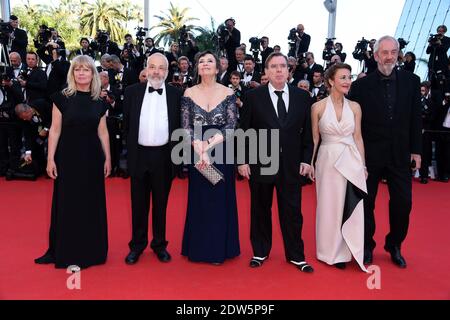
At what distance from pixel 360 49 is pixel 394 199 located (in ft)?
20.6

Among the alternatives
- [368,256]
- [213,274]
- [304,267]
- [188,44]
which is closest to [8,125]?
[188,44]

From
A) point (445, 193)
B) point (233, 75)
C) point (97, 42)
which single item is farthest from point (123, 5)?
point (445, 193)

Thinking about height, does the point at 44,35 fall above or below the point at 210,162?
above

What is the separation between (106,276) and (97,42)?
294 inches

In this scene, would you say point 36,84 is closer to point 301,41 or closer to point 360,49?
point 301,41

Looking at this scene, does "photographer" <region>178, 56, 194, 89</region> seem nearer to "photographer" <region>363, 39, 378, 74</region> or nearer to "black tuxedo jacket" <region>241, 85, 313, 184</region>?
"photographer" <region>363, 39, 378, 74</region>

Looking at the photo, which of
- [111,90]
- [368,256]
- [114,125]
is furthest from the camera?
[111,90]

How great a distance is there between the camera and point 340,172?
3406 millimetres

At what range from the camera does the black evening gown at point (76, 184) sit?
3.33 metres

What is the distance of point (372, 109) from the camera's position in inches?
135

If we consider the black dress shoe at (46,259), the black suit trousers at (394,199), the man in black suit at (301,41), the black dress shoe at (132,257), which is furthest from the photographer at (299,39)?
the black dress shoe at (46,259)

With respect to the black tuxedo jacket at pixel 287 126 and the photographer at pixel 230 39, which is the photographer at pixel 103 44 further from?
the black tuxedo jacket at pixel 287 126

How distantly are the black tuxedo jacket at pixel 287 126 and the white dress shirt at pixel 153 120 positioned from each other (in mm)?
609

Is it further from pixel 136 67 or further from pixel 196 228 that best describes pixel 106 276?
pixel 136 67
